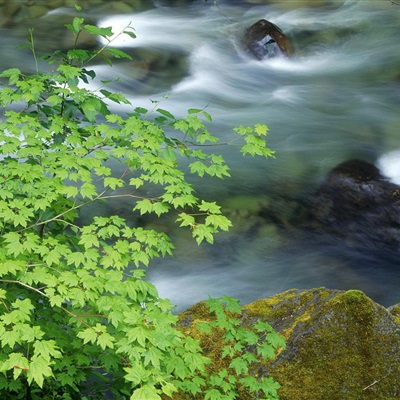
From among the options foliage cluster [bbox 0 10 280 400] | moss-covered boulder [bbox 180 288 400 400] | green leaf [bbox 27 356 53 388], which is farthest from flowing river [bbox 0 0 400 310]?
green leaf [bbox 27 356 53 388]

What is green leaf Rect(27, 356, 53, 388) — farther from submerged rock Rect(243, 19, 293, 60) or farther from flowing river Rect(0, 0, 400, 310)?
submerged rock Rect(243, 19, 293, 60)

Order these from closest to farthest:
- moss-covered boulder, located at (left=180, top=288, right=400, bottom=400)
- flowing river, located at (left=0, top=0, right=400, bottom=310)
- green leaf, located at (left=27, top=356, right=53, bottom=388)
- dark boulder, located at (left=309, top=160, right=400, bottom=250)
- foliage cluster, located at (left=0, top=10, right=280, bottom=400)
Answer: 1. green leaf, located at (left=27, top=356, right=53, bottom=388)
2. foliage cluster, located at (left=0, top=10, right=280, bottom=400)
3. moss-covered boulder, located at (left=180, top=288, right=400, bottom=400)
4. flowing river, located at (left=0, top=0, right=400, bottom=310)
5. dark boulder, located at (left=309, top=160, right=400, bottom=250)

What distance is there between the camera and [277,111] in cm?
1085

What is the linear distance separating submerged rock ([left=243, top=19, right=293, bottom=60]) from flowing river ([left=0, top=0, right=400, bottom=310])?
19 cm

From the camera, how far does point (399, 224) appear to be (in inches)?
307

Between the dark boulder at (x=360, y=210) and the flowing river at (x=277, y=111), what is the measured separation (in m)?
0.19

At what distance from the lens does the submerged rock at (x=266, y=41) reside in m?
12.8

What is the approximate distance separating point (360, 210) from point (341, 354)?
4219 millimetres

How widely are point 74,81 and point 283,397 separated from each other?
2.24 metres

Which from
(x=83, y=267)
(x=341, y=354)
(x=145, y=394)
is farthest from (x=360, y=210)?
(x=145, y=394)

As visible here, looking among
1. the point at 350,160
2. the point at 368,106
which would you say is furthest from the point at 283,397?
the point at 368,106

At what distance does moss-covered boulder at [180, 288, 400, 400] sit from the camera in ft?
12.7

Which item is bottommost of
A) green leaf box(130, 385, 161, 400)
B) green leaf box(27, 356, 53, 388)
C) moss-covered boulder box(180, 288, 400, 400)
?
moss-covered boulder box(180, 288, 400, 400)

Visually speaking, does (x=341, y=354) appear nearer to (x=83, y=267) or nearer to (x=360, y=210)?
(x=83, y=267)
